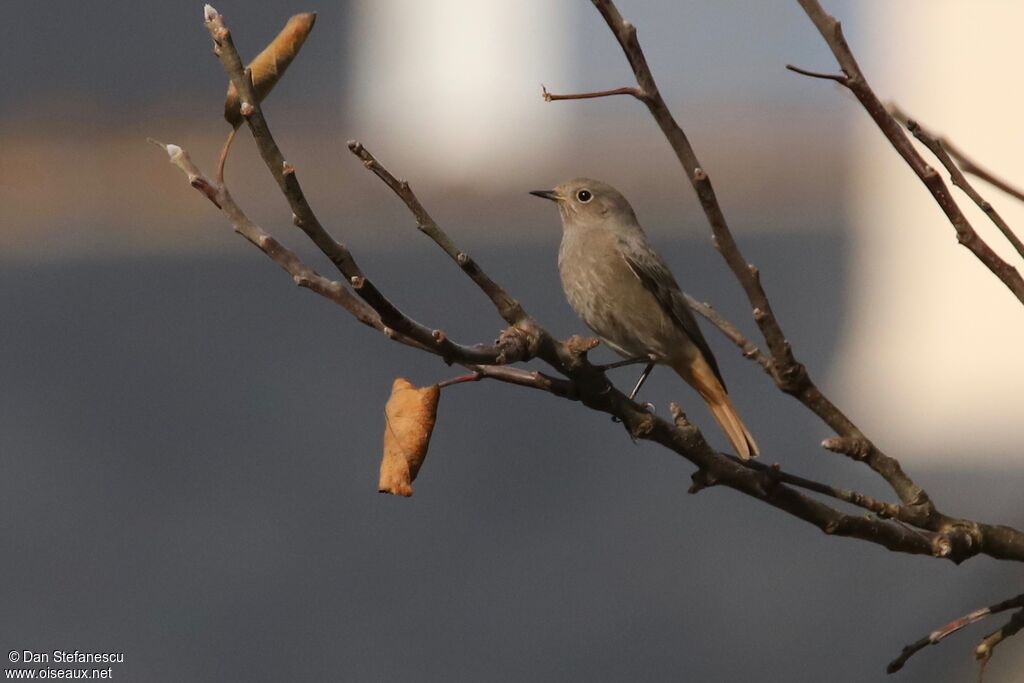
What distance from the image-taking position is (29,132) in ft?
37.3

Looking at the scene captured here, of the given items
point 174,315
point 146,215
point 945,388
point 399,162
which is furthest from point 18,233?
point 945,388

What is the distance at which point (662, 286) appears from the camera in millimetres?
4363

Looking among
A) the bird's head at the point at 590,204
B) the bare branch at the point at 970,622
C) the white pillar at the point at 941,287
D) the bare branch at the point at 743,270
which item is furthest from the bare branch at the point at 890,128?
the white pillar at the point at 941,287

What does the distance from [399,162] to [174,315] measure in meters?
2.21

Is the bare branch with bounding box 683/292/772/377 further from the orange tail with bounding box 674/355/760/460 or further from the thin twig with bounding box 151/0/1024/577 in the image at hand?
the orange tail with bounding box 674/355/760/460

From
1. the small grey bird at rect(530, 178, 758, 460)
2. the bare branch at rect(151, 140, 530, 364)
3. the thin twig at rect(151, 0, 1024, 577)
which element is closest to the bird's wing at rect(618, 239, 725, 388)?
the small grey bird at rect(530, 178, 758, 460)

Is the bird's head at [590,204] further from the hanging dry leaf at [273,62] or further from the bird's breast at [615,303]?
the hanging dry leaf at [273,62]

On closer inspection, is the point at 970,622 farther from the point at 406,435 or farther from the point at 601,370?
the point at 406,435

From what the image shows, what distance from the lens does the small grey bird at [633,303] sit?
164 inches

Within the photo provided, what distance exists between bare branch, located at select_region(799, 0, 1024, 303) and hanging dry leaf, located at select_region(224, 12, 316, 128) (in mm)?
563

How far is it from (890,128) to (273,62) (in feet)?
2.30

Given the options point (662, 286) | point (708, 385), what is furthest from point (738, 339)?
point (662, 286)

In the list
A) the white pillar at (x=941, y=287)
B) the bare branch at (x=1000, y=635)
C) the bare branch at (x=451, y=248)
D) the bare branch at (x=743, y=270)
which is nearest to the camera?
the bare branch at (x=743, y=270)

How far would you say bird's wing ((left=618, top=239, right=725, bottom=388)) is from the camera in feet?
13.9
